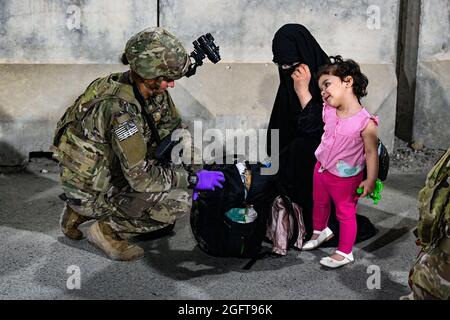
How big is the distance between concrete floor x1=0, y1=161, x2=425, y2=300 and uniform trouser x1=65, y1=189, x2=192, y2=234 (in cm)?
20

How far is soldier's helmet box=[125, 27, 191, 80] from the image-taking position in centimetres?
393

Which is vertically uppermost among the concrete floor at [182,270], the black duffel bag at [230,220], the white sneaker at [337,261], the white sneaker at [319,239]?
the black duffel bag at [230,220]

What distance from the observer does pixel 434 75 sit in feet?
21.0

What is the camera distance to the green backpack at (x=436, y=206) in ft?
10.1

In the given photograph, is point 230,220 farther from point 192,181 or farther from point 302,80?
point 302,80

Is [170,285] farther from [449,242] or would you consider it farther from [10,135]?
[10,135]

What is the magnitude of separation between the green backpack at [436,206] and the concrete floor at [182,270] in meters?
0.77

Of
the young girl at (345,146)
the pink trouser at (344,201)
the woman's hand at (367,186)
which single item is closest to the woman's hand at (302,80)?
the young girl at (345,146)

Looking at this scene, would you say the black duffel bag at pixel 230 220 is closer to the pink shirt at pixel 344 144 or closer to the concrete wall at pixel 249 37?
the pink shirt at pixel 344 144

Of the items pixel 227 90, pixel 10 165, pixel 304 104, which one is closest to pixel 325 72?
pixel 304 104

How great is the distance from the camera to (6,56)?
20.0 feet

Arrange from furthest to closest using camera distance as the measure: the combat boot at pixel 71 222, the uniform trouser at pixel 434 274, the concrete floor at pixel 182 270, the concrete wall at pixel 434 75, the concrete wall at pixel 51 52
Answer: the concrete wall at pixel 434 75 → the concrete wall at pixel 51 52 → the combat boot at pixel 71 222 → the concrete floor at pixel 182 270 → the uniform trouser at pixel 434 274

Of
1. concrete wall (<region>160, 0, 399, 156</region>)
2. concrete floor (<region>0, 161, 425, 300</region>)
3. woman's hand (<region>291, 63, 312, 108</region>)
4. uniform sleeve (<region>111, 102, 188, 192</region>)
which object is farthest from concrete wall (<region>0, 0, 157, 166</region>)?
uniform sleeve (<region>111, 102, 188, 192</region>)

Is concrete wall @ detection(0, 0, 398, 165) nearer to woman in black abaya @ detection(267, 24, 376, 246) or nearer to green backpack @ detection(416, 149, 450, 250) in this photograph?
woman in black abaya @ detection(267, 24, 376, 246)
